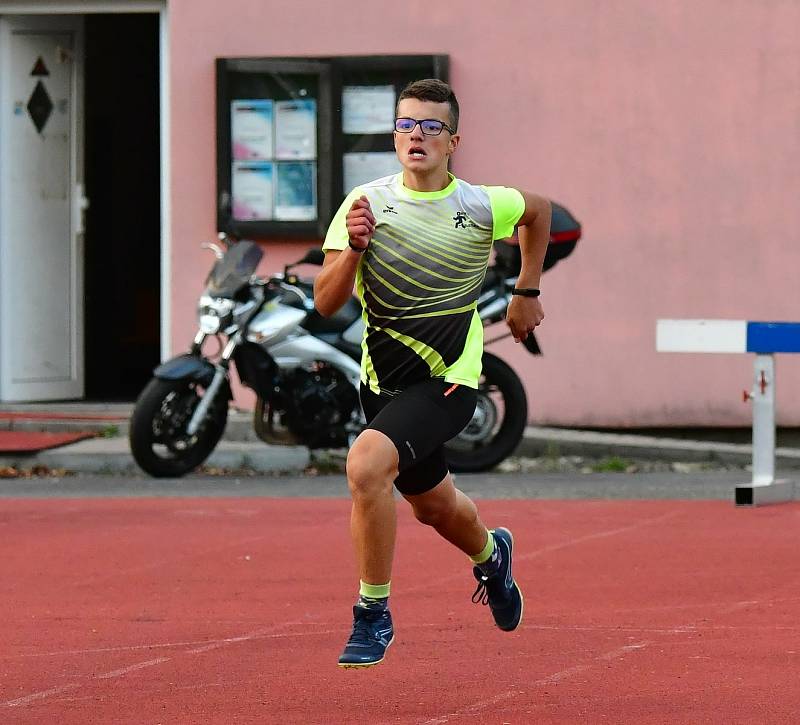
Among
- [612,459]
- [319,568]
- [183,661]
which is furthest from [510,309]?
[612,459]

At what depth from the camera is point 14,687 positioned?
5.75 meters

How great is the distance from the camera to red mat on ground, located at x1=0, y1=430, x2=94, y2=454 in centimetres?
1218

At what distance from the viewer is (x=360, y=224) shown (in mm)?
5488

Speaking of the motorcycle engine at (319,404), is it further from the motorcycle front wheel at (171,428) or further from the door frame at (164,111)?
the door frame at (164,111)

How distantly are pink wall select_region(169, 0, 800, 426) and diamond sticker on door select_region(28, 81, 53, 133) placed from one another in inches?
50.1

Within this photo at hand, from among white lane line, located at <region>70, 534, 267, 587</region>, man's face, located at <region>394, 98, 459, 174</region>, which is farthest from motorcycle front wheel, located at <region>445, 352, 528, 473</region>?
man's face, located at <region>394, 98, 459, 174</region>

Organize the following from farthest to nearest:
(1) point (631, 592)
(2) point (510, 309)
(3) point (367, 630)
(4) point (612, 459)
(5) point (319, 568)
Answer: (4) point (612, 459), (5) point (319, 568), (1) point (631, 592), (2) point (510, 309), (3) point (367, 630)

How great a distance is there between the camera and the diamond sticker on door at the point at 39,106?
14.2 m

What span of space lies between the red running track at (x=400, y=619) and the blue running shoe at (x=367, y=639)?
0.42 ft

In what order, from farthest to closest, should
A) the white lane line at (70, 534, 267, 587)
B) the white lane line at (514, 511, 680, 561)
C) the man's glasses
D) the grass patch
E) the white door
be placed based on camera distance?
the white door < the grass patch < the white lane line at (514, 511, 680, 561) < the white lane line at (70, 534, 267, 587) < the man's glasses

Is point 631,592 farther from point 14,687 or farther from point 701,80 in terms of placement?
point 701,80

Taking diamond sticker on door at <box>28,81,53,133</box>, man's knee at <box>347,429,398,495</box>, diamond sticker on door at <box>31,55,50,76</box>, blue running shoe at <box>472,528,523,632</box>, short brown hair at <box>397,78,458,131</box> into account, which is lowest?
blue running shoe at <box>472,528,523,632</box>

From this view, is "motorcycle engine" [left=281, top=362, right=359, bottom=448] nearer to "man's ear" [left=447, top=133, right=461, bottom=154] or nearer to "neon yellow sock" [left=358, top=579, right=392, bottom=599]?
"man's ear" [left=447, top=133, right=461, bottom=154]

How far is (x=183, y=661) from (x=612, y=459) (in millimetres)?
7027
